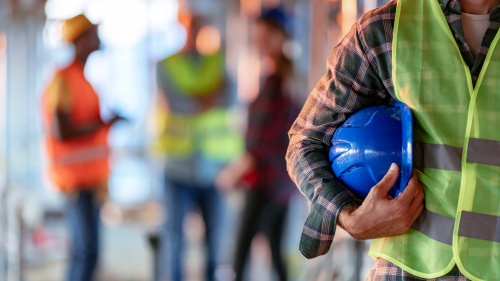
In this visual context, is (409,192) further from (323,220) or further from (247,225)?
(247,225)

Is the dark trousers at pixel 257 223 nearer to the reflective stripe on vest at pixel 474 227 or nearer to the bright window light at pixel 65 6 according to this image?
the reflective stripe on vest at pixel 474 227

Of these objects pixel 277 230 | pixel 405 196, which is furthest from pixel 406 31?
pixel 277 230

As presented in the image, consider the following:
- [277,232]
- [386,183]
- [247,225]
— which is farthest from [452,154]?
[277,232]

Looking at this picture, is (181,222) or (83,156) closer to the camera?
(83,156)

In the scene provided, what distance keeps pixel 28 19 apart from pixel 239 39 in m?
3.10

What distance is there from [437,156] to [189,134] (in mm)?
2497

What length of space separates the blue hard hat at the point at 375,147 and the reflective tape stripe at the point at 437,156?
0.03 metres

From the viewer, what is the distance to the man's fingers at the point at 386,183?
3.26ft

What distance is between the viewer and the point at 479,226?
948 millimetres

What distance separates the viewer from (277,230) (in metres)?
Answer: 3.21

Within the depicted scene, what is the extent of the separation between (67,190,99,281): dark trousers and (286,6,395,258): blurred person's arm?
2.13 meters

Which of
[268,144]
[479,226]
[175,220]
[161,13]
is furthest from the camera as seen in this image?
[161,13]

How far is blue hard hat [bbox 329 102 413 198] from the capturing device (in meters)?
1.02

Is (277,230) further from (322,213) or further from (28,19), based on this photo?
(28,19)
